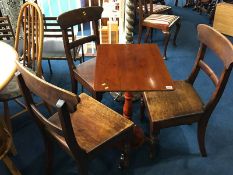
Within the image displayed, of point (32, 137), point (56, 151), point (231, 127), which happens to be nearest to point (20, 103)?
point (32, 137)

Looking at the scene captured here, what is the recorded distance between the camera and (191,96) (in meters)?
1.72

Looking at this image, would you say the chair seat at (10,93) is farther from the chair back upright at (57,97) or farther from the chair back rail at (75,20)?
the chair back upright at (57,97)

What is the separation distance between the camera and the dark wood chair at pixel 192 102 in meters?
1.44

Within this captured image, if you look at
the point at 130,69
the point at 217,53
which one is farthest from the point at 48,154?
the point at 217,53

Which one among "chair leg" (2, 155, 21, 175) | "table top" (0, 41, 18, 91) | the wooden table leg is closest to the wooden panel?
the wooden table leg

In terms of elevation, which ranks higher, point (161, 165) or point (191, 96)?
point (191, 96)

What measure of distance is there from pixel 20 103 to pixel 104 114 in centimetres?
106

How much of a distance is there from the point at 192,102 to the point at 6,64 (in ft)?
3.97

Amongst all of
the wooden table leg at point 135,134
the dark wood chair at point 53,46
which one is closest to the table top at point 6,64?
the dark wood chair at point 53,46

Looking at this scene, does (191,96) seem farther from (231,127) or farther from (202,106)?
(231,127)

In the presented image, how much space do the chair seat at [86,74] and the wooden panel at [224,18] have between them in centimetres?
253

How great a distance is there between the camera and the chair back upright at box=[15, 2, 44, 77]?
1787 mm

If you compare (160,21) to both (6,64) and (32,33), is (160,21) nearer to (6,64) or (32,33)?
(32,33)

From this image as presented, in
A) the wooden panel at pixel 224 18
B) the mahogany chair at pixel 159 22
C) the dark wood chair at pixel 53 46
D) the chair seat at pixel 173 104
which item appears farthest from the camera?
the wooden panel at pixel 224 18
